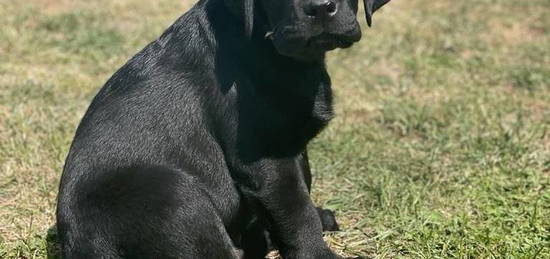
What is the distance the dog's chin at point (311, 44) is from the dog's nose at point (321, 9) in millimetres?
100

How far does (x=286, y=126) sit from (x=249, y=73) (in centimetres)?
32

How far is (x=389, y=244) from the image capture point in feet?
14.5

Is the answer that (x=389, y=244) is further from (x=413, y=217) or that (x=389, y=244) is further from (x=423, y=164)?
(x=423, y=164)

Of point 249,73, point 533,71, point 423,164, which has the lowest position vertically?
point 533,71

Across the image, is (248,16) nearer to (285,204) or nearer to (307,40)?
(307,40)

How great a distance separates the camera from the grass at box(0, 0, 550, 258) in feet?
14.9

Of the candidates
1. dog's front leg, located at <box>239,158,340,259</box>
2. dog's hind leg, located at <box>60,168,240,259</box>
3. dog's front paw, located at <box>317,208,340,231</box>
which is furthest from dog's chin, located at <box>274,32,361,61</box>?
dog's front paw, located at <box>317,208,340,231</box>

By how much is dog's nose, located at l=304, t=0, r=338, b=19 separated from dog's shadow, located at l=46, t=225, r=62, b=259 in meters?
2.06

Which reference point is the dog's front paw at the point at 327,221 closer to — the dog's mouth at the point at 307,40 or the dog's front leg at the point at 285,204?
the dog's front leg at the point at 285,204

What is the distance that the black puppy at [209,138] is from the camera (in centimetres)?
346

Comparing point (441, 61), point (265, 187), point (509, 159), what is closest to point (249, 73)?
point (265, 187)

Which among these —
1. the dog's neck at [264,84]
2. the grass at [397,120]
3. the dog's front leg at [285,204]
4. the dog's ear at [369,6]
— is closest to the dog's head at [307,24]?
the dog's neck at [264,84]

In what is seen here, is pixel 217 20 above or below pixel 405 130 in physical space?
above

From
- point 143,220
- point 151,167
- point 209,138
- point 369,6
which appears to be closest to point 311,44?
point 369,6
